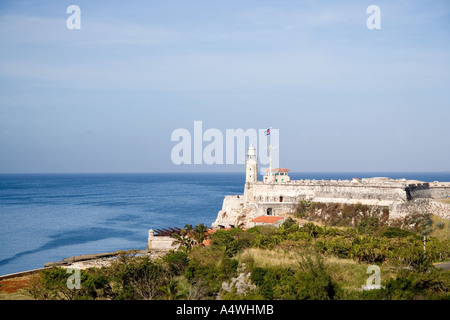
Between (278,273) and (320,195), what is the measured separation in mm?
27179

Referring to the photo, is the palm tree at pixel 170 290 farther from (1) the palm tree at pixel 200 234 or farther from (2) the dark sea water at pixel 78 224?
(2) the dark sea water at pixel 78 224

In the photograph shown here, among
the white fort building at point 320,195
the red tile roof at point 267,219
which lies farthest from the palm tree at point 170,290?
the white fort building at point 320,195

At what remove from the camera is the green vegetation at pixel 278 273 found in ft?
65.8

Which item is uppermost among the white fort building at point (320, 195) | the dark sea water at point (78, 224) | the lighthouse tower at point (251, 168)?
the lighthouse tower at point (251, 168)

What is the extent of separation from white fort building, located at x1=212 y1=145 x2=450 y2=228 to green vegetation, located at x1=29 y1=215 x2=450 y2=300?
9163mm

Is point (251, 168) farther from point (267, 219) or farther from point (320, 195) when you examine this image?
point (267, 219)

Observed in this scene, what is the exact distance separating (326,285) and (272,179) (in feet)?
114

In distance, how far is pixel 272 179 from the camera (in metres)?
54.2

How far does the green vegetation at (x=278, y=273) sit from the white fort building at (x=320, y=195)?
9.16 m

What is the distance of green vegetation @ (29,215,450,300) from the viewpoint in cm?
2006

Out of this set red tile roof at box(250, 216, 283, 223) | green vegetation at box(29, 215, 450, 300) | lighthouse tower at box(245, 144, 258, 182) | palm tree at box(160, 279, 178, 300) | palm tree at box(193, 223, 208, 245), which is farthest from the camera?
lighthouse tower at box(245, 144, 258, 182)

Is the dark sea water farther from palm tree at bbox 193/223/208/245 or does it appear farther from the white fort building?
palm tree at bbox 193/223/208/245

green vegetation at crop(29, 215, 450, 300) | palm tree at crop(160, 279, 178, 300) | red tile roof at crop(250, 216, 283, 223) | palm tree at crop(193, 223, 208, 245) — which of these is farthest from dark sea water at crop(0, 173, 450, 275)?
palm tree at crop(160, 279, 178, 300)

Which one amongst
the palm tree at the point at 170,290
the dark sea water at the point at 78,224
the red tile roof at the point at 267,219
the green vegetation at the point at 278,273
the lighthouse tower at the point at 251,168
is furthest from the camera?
the lighthouse tower at the point at 251,168
